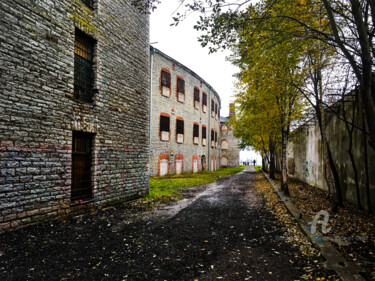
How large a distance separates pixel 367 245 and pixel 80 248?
→ 5296 mm

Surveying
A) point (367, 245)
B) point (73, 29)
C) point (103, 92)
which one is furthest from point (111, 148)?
point (367, 245)

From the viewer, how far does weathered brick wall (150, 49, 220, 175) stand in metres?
17.9

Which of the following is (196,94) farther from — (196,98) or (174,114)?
(174,114)

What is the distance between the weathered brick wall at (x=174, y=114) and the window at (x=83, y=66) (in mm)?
10308

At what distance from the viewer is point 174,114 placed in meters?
20.3

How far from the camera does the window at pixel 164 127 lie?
61.2 feet

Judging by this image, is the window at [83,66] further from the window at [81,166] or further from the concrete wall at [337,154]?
the concrete wall at [337,154]

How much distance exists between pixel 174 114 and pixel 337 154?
13433mm

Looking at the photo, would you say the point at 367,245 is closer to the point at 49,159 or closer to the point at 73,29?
the point at 49,159

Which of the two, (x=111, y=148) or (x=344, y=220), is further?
(x=111, y=148)

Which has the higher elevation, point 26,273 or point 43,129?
point 43,129

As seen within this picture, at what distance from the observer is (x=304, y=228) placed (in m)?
5.34

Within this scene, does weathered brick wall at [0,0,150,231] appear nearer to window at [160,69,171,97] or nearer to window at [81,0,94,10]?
window at [81,0,94,10]

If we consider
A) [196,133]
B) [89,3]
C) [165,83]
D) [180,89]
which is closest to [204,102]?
[196,133]
